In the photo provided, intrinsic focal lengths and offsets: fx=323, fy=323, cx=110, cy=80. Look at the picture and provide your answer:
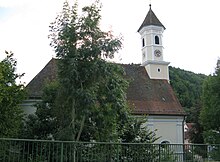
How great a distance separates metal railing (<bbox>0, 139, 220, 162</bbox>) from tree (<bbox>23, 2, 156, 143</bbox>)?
12.5ft

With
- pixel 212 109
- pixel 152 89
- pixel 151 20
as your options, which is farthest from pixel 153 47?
pixel 212 109

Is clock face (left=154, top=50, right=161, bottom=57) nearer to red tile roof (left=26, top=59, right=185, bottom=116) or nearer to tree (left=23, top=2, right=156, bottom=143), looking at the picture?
red tile roof (left=26, top=59, right=185, bottom=116)

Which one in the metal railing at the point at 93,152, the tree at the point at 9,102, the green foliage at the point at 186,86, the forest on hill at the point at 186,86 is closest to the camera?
the metal railing at the point at 93,152

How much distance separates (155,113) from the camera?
2722cm

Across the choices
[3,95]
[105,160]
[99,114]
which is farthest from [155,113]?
[105,160]

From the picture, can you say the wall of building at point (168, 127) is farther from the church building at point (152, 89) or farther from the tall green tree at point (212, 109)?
the tall green tree at point (212, 109)

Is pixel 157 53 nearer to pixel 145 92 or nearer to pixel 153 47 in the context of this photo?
pixel 153 47

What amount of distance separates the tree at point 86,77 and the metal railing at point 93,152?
3.81 meters

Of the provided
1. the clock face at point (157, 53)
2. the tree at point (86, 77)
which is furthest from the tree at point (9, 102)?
the clock face at point (157, 53)

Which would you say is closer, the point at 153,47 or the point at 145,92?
the point at 145,92

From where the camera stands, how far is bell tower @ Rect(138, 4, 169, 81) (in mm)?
32656

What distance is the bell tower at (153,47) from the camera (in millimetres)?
32656

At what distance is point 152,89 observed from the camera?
30.1 m

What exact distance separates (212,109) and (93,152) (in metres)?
18.6
